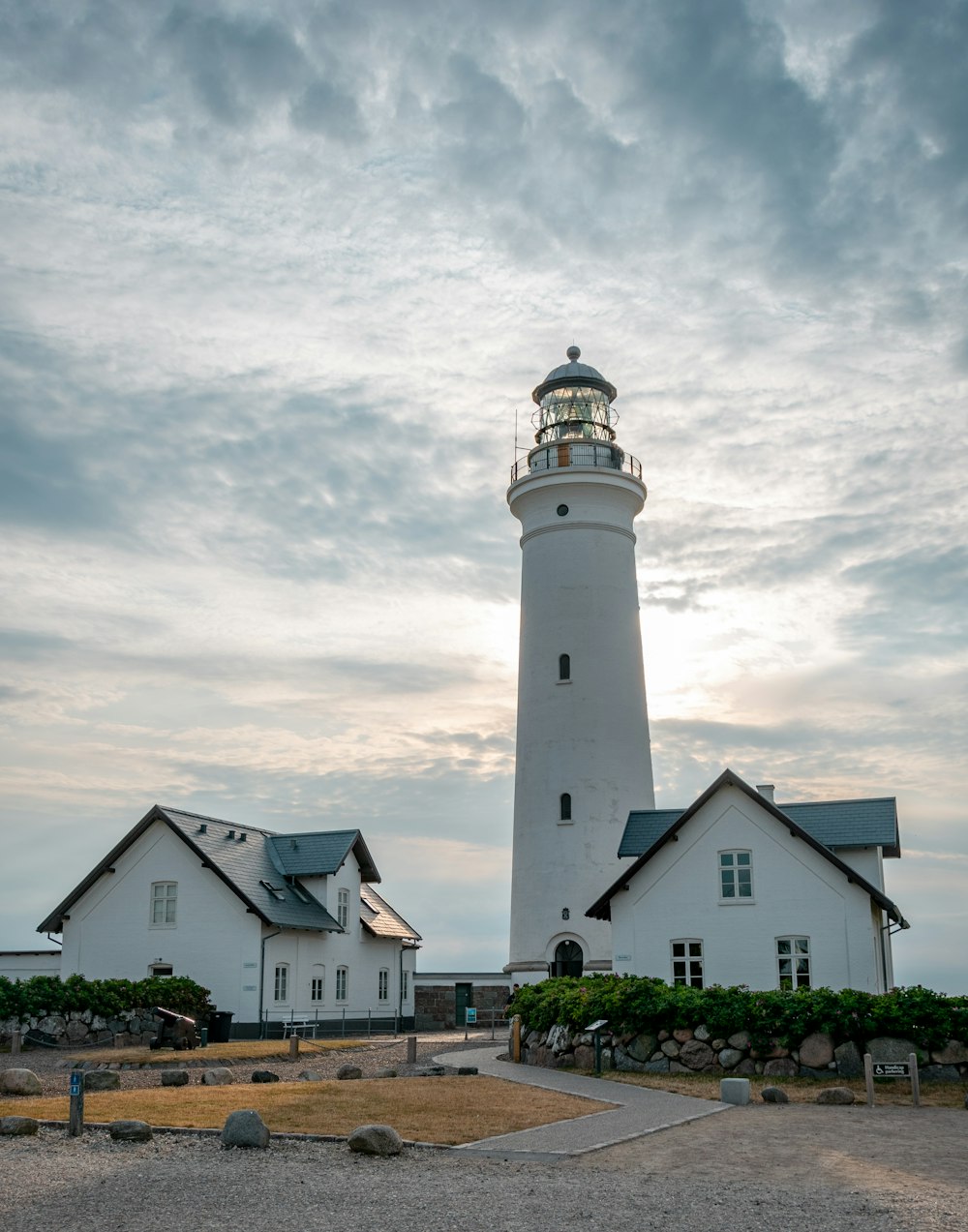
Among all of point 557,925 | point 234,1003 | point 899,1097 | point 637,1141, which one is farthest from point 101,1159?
point 557,925

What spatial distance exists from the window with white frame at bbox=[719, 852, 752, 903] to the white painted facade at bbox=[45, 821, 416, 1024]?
11592 mm

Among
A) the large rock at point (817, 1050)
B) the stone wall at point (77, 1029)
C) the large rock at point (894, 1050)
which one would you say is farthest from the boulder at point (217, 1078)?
the large rock at point (894, 1050)

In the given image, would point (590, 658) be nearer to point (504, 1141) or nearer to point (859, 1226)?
point (504, 1141)

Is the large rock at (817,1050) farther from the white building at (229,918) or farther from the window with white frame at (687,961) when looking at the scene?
the white building at (229,918)

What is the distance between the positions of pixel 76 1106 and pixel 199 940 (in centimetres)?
2036

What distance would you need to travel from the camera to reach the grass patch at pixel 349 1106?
13.0m

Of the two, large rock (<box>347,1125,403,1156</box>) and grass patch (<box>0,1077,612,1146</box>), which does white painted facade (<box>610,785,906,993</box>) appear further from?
large rock (<box>347,1125,403,1156</box>)

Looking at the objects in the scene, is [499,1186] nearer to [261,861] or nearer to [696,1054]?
[696,1054]

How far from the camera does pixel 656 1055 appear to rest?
20.1 meters

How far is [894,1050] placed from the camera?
18.0 metres

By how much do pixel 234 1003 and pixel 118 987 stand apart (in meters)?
4.03

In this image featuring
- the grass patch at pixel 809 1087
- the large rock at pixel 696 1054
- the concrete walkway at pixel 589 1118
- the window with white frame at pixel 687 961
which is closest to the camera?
the concrete walkway at pixel 589 1118

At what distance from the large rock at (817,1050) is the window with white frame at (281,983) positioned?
671 inches

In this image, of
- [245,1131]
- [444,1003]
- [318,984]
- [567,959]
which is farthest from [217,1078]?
[444,1003]
